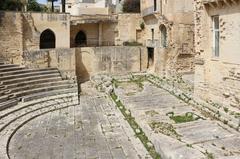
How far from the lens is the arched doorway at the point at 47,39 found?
77.7 ft

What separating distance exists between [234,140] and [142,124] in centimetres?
332

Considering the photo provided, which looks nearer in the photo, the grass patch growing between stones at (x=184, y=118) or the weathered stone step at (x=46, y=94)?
the grass patch growing between stones at (x=184, y=118)

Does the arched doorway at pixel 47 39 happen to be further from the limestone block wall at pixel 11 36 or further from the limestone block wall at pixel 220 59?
the limestone block wall at pixel 220 59

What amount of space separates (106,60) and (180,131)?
46.0ft

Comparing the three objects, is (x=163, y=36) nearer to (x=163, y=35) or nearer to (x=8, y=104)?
(x=163, y=35)

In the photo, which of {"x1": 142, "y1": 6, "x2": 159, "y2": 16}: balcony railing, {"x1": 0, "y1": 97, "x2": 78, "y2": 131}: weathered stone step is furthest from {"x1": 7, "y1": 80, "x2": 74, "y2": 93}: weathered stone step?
{"x1": 142, "y1": 6, "x2": 159, "y2": 16}: balcony railing

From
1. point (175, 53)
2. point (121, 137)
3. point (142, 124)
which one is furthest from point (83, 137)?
point (175, 53)

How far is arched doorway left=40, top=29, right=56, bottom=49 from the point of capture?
2370 cm

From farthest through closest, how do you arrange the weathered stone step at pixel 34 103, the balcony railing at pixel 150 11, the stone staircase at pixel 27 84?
the balcony railing at pixel 150 11
the stone staircase at pixel 27 84
the weathered stone step at pixel 34 103

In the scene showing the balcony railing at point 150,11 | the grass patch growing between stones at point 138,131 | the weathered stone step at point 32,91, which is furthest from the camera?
the balcony railing at point 150,11

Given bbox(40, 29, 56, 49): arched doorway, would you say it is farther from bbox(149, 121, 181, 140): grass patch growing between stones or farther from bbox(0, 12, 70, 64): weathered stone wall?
bbox(149, 121, 181, 140): grass patch growing between stones

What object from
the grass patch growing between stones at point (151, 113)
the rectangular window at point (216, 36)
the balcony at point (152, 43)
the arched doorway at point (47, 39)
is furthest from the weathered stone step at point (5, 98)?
the balcony at point (152, 43)

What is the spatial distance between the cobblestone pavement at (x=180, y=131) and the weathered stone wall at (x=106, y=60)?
8.32m

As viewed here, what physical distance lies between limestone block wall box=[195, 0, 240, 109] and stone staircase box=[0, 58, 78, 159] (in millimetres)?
6698
